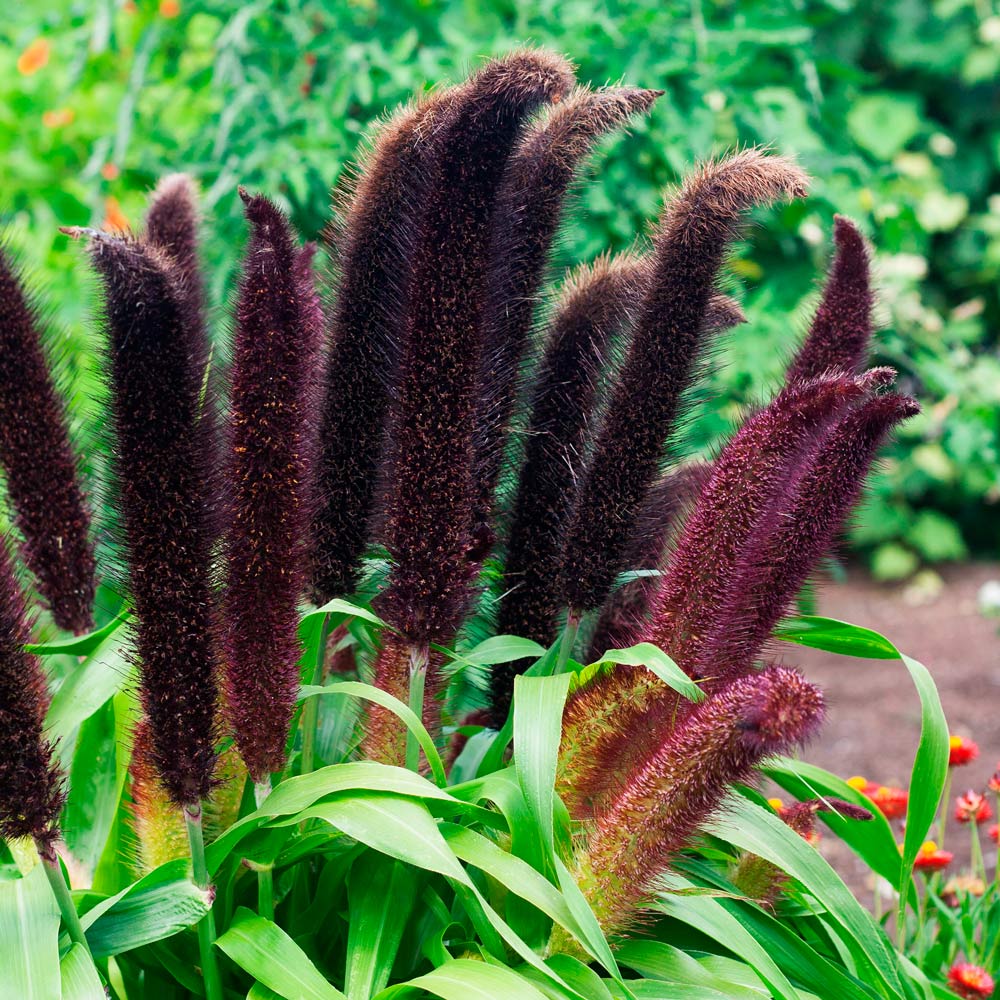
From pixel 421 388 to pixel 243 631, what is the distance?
35 cm

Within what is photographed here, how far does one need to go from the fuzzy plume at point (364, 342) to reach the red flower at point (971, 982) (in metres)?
1.21

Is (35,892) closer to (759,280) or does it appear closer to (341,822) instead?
(341,822)

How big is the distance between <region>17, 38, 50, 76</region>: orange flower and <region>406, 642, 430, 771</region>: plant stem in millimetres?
4405

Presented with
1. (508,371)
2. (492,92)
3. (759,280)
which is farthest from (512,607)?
(759,280)

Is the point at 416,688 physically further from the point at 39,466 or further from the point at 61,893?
the point at 39,466

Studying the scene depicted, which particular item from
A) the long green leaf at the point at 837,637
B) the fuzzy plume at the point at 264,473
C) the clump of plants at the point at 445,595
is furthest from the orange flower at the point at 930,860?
the fuzzy plume at the point at 264,473

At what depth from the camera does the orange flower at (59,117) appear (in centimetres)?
527

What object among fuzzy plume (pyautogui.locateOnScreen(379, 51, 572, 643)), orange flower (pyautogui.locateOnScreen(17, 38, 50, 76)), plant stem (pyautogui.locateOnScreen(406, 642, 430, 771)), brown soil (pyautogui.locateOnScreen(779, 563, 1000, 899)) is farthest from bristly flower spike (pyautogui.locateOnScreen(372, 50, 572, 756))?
orange flower (pyautogui.locateOnScreen(17, 38, 50, 76))

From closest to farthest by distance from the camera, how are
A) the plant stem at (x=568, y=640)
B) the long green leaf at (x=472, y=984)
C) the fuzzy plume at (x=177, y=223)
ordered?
1. the long green leaf at (x=472, y=984)
2. the plant stem at (x=568, y=640)
3. the fuzzy plume at (x=177, y=223)

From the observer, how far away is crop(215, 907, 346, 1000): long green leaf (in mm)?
1368

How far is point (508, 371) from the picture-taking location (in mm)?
1593

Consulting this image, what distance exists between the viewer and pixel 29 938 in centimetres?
136

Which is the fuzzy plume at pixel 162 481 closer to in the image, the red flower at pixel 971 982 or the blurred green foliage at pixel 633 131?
the red flower at pixel 971 982

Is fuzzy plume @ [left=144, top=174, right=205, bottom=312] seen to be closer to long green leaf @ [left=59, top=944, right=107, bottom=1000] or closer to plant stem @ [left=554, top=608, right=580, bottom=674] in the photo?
plant stem @ [left=554, top=608, right=580, bottom=674]
